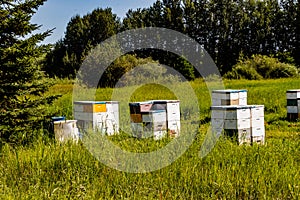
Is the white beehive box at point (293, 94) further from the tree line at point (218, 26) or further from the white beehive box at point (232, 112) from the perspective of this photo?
the tree line at point (218, 26)

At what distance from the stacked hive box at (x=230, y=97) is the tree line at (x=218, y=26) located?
27534mm

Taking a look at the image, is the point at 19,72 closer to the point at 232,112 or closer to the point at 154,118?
the point at 154,118

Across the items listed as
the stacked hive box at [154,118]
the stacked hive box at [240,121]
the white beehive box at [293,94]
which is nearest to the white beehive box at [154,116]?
the stacked hive box at [154,118]

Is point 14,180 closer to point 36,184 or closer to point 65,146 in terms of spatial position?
point 36,184

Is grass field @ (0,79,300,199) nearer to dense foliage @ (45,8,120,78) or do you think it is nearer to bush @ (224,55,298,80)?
bush @ (224,55,298,80)

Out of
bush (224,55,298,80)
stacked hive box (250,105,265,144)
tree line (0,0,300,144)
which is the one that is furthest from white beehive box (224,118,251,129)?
tree line (0,0,300,144)

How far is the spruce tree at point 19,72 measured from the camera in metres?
5.62

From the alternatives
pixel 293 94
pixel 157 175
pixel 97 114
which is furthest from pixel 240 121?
pixel 293 94

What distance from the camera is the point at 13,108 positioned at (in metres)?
5.86

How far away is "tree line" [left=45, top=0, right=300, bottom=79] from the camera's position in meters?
37.7

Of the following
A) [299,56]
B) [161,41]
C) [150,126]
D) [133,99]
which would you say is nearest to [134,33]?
[161,41]

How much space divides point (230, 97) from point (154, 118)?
2.63m

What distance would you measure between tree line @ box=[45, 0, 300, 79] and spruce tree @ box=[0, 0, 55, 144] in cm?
2981

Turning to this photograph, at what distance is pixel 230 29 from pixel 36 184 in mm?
37362
